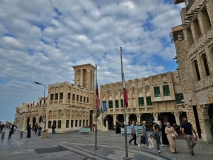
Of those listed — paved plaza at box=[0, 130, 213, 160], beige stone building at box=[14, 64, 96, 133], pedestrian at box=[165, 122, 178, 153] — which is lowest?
paved plaza at box=[0, 130, 213, 160]

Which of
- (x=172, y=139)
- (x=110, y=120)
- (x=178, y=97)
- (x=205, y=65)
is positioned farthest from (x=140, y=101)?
(x=172, y=139)

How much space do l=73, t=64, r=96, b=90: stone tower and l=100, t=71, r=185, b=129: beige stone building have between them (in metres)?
10.3

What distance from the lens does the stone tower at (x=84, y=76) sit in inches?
1699

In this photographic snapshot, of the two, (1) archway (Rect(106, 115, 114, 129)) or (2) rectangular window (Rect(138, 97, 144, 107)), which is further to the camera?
(1) archway (Rect(106, 115, 114, 129))

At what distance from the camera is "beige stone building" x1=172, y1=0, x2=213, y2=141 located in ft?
35.6

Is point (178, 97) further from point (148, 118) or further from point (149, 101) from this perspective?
point (148, 118)

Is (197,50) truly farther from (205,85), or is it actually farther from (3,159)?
(3,159)

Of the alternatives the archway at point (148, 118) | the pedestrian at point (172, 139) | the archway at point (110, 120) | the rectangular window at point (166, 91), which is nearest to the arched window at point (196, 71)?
the pedestrian at point (172, 139)

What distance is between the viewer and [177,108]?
81.3 ft

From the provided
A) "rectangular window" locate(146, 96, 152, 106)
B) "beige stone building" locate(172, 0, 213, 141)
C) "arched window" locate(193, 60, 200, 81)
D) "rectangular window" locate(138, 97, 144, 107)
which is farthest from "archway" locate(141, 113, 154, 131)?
"arched window" locate(193, 60, 200, 81)

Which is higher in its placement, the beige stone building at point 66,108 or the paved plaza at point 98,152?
the beige stone building at point 66,108

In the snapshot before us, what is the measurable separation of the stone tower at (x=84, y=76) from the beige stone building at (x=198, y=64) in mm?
30848

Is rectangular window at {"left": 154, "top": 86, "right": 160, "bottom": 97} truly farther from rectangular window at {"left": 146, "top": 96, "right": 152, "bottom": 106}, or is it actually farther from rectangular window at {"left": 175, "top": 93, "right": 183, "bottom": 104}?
rectangular window at {"left": 175, "top": 93, "right": 183, "bottom": 104}

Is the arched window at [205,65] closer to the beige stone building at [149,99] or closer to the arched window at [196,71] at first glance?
the arched window at [196,71]
